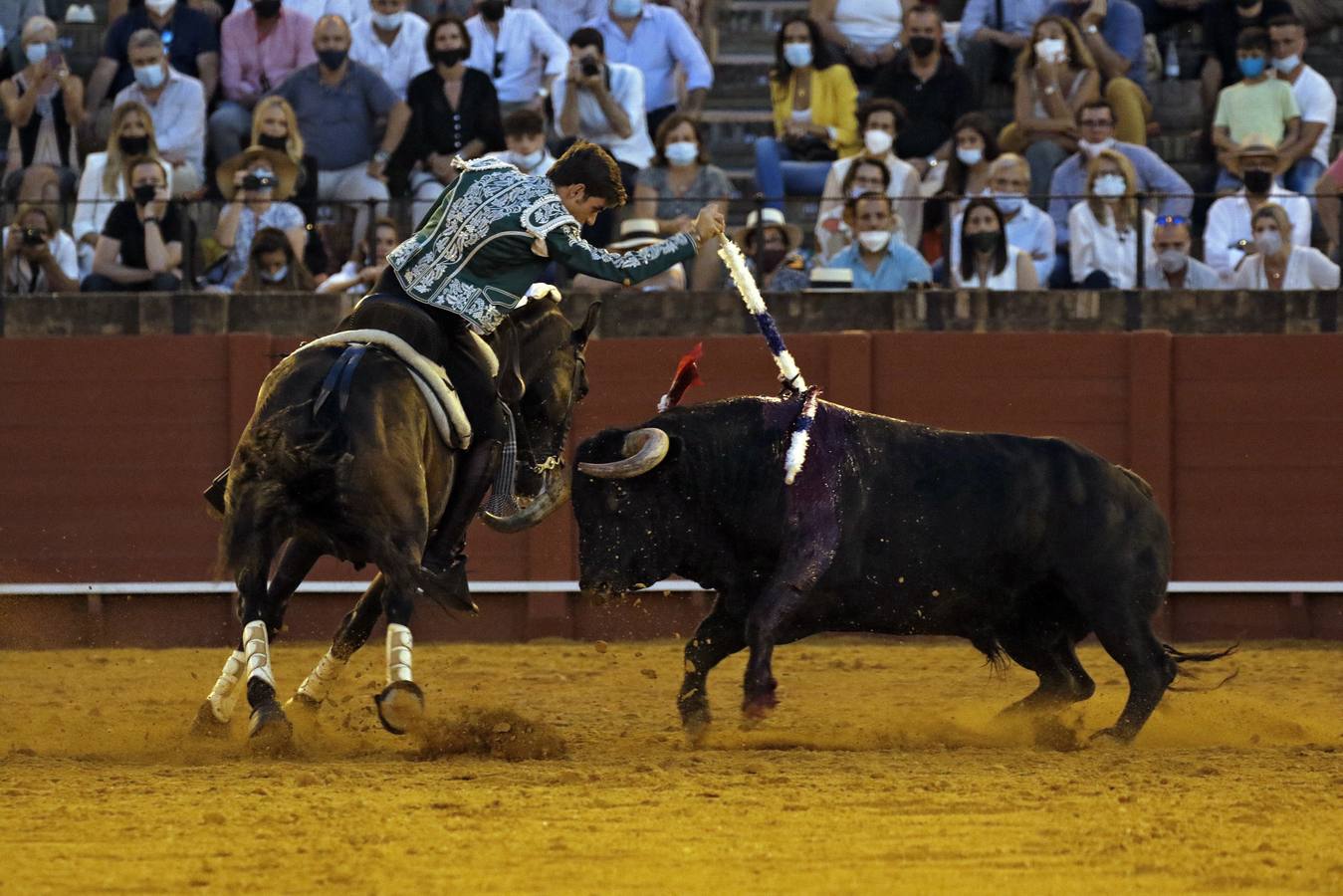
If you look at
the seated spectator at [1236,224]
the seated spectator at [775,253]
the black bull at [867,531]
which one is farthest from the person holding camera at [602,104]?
the black bull at [867,531]

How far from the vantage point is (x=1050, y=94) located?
1121cm

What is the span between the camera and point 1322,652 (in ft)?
31.8

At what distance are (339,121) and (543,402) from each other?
4895mm

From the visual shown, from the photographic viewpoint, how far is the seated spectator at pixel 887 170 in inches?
417

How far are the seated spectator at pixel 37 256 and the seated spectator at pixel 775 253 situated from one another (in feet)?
11.2

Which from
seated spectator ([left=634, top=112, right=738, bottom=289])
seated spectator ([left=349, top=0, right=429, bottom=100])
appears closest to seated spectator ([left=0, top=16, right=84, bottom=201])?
seated spectator ([left=349, top=0, right=429, bottom=100])

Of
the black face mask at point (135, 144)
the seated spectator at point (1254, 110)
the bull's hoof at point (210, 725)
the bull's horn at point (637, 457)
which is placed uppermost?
the seated spectator at point (1254, 110)

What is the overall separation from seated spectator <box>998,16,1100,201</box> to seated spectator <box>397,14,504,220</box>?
276 cm

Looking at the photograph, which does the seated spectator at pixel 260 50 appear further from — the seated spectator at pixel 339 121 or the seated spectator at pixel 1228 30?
the seated spectator at pixel 1228 30

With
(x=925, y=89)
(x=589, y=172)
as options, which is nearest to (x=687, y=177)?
(x=925, y=89)

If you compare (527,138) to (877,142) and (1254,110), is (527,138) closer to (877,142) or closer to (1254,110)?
(877,142)

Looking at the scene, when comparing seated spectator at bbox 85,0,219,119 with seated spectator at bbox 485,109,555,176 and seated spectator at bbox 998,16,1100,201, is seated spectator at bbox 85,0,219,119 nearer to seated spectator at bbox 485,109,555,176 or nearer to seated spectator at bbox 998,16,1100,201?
seated spectator at bbox 485,109,555,176

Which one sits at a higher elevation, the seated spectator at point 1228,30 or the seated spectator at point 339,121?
the seated spectator at point 1228,30

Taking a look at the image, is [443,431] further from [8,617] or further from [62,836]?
[8,617]
